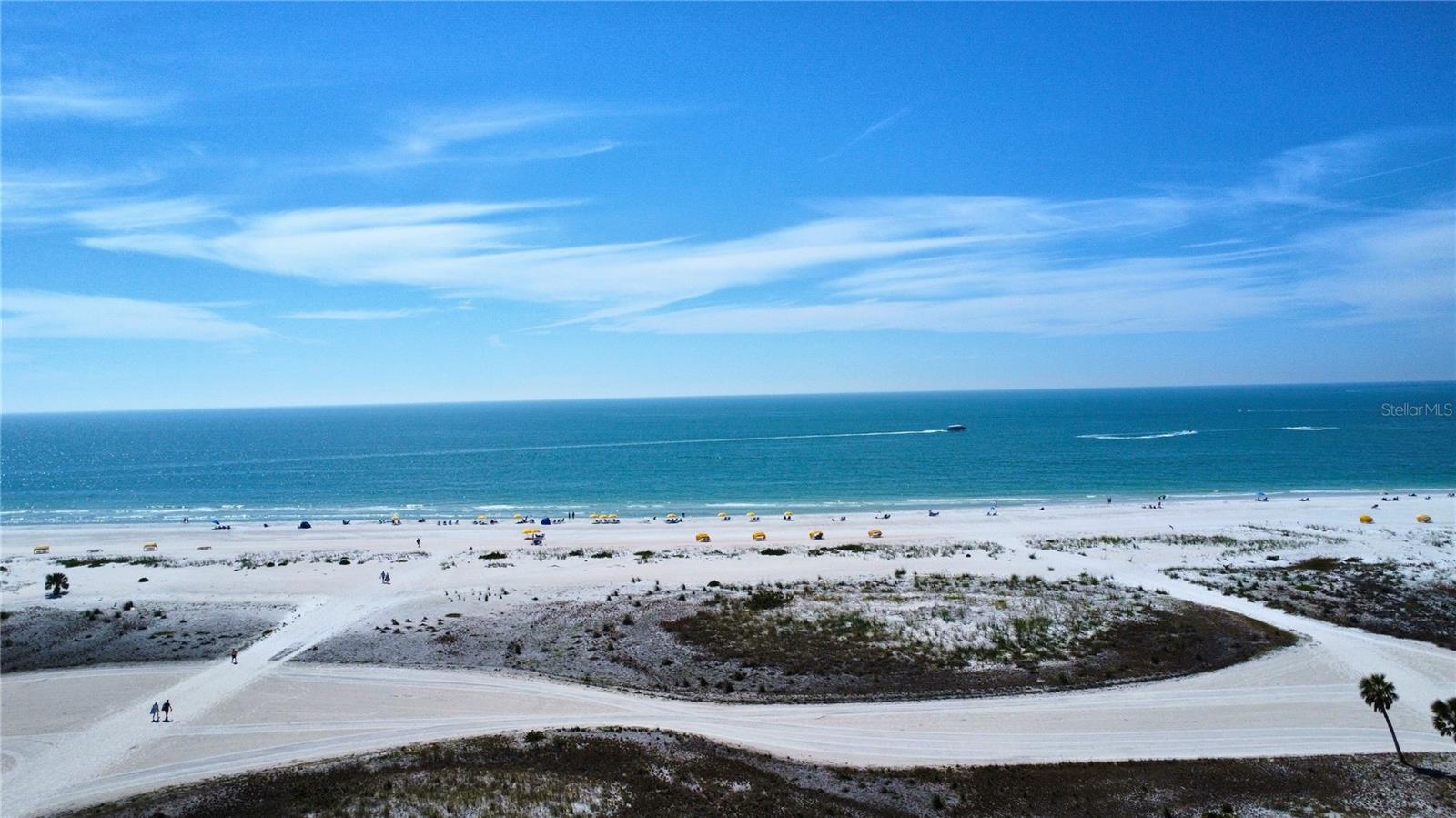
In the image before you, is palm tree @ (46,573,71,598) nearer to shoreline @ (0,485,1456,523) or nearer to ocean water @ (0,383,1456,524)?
shoreline @ (0,485,1456,523)

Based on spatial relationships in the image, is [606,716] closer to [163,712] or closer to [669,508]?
[163,712]

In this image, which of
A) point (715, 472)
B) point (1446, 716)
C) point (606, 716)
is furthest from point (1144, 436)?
point (606, 716)

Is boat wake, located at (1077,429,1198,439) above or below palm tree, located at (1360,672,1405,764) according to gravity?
above

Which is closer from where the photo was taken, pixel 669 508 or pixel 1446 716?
pixel 1446 716

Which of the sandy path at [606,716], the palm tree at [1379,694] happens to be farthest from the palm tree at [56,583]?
the palm tree at [1379,694]

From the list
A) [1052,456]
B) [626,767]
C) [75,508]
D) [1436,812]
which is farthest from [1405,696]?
[75,508]

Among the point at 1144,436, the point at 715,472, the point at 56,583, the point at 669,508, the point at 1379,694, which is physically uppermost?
the point at 1144,436

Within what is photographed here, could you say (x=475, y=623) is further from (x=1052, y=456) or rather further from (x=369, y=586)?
(x=1052, y=456)

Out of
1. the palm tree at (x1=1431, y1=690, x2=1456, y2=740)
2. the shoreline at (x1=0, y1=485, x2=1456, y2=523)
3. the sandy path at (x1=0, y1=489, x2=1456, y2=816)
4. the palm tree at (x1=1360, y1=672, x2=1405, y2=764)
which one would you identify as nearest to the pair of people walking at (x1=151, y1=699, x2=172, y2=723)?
the sandy path at (x1=0, y1=489, x2=1456, y2=816)
